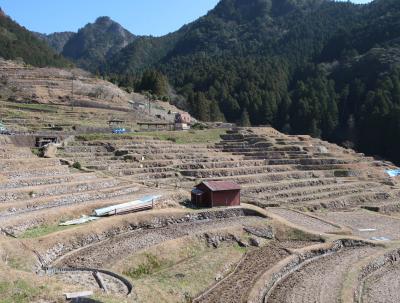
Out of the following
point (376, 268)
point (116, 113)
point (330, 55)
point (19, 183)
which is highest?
point (330, 55)

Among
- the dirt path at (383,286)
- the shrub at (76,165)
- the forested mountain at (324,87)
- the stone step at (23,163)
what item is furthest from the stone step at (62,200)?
the forested mountain at (324,87)

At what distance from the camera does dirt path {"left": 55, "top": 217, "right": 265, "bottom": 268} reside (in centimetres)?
2230

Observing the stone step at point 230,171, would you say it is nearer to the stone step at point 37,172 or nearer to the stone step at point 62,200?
the stone step at point 62,200

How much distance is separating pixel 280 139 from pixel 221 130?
29.2ft

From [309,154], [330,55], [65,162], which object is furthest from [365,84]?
[65,162]

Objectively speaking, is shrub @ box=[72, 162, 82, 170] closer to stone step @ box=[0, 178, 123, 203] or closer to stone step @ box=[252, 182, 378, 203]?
stone step @ box=[0, 178, 123, 203]

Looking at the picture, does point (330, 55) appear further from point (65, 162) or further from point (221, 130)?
point (65, 162)

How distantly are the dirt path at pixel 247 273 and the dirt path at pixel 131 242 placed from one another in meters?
3.28

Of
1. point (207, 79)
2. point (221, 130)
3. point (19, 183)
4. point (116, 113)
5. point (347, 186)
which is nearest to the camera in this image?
point (19, 183)

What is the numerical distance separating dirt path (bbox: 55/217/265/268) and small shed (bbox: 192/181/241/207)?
7.35ft

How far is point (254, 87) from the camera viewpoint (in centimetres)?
11938

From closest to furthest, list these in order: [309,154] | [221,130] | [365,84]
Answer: [309,154], [221,130], [365,84]

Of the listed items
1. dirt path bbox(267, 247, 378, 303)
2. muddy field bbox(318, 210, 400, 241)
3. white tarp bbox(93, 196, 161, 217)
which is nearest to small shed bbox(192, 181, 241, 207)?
white tarp bbox(93, 196, 161, 217)

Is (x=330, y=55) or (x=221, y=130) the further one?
(x=330, y=55)
